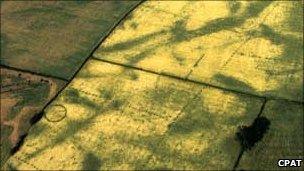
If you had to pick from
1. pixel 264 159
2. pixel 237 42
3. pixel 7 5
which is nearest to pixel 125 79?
pixel 237 42

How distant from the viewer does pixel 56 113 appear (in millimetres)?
2934

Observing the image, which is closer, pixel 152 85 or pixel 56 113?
pixel 56 113

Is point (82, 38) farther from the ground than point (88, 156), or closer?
farther from the ground

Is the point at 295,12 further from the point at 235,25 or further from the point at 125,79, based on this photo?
the point at 125,79

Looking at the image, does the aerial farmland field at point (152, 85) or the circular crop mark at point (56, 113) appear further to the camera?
the circular crop mark at point (56, 113)

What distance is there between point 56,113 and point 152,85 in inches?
27.3

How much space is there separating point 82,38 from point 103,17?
32 centimetres

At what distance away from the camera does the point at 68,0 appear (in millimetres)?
3949

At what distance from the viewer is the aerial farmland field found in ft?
8.64

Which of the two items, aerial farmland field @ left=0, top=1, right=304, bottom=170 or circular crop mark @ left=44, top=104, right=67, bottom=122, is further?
circular crop mark @ left=44, top=104, right=67, bottom=122

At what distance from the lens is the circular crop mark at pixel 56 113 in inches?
114

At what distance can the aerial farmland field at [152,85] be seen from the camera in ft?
8.64

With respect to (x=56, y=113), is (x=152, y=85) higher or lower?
higher

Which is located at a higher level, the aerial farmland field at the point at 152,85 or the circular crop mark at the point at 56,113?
the aerial farmland field at the point at 152,85
